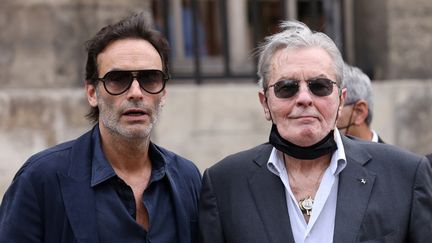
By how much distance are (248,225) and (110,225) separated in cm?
51

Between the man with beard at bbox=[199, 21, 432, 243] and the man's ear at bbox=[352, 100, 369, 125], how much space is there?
50.7 inches

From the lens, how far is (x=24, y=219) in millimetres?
3664

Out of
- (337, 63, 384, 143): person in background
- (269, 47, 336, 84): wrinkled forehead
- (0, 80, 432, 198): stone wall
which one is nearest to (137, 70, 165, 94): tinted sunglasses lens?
(269, 47, 336, 84): wrinkled forehead

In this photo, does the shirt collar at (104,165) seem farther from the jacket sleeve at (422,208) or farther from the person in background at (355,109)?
the person in background at (355,109)

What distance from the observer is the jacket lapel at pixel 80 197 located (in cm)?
368

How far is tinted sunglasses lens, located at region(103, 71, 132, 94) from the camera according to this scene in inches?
151

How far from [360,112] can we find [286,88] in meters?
1.53

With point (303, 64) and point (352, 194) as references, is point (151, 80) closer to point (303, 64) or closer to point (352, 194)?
point (303, 64)

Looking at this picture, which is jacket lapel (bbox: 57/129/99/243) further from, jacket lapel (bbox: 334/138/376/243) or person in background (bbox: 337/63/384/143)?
person in background (bbox: 337/63/384/143)

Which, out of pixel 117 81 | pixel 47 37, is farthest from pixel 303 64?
pixel 47 37

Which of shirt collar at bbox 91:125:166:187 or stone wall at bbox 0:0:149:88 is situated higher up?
stone wall at bbox 0:0:149:88

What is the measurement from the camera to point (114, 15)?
7.75 meters

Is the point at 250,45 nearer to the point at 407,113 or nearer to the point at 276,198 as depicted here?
the point at 407,113

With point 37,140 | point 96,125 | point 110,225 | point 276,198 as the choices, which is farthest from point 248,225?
point 37,140
